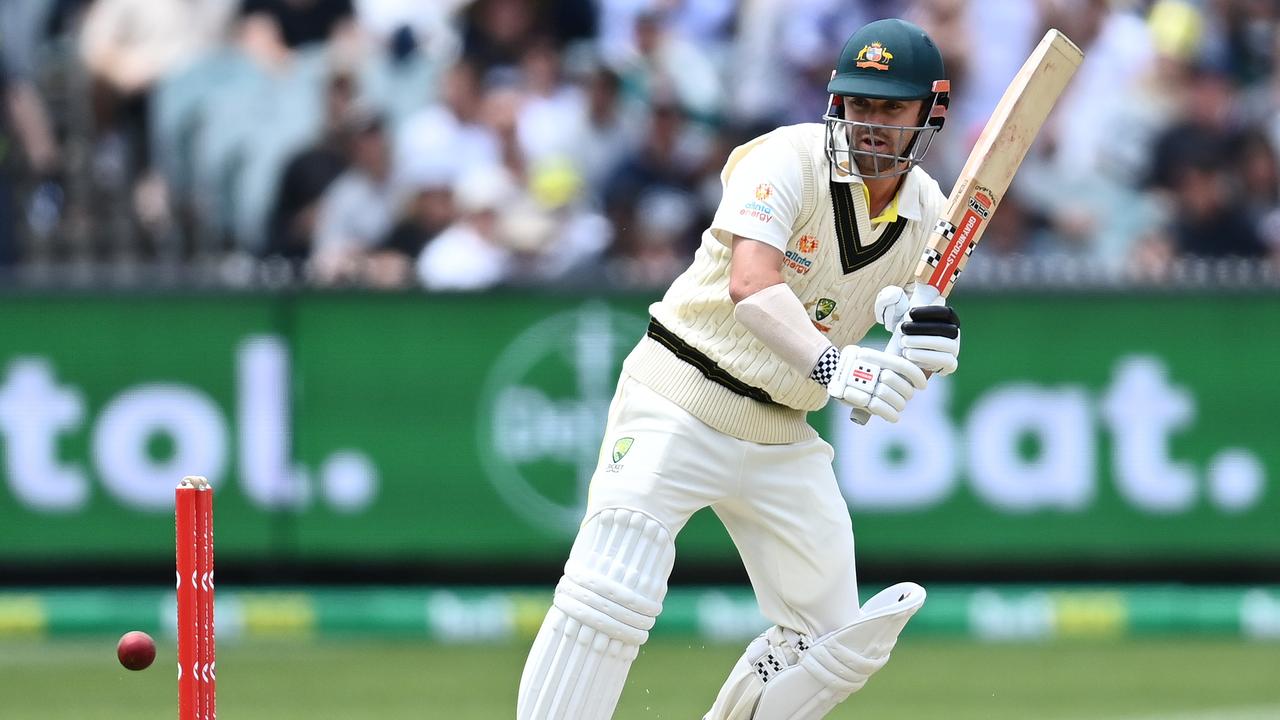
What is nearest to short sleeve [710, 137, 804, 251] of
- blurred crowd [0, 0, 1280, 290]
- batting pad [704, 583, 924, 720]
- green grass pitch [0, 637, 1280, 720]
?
batting pad [704, 583, 924, 720]

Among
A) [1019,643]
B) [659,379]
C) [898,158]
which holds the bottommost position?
[1019,643]

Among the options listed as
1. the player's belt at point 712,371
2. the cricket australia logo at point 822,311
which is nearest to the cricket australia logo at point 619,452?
the player's belt at point 712,371

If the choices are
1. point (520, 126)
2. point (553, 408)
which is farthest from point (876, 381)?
point (520, 126)

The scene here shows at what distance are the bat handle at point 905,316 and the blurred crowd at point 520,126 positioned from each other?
4800 mm

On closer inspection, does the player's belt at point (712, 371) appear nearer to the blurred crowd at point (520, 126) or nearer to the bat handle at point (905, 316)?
the bat handle at point (905, 316)

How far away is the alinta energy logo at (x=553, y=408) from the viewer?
883 centimetres

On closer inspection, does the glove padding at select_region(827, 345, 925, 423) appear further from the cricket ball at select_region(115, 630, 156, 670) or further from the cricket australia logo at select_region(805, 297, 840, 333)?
the cricket ball at select_region(115, 630, 156, 670)

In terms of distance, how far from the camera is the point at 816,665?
5371mm

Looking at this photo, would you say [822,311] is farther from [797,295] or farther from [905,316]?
[905,316]

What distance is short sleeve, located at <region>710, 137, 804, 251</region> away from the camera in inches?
196

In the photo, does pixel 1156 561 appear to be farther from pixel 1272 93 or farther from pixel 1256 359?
pixel 1272 93

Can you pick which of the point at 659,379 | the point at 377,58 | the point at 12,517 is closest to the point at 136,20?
the point at 377,58

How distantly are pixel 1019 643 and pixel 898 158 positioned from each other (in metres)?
4.10

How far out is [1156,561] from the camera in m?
8.94
